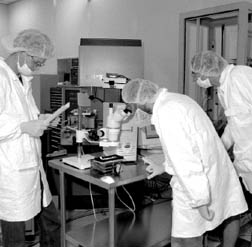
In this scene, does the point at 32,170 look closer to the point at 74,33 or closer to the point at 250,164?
the point at 250,164

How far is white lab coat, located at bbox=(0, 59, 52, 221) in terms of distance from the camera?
1.75 metres

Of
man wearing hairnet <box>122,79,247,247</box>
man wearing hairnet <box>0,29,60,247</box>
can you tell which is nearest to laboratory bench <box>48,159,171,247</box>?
man wearing hairnet <box>0,29,60,247</box>

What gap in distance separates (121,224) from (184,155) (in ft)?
3.50

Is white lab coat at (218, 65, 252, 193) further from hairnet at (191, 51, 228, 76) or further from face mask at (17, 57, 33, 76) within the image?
face mask at (17, 57, 33, 76)

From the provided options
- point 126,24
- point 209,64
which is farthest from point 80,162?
point 126,24

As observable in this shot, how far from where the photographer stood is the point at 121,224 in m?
2.38

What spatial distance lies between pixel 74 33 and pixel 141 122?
3009 mm

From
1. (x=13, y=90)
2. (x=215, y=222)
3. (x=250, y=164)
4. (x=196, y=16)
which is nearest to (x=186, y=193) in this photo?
(x=215, y=222)

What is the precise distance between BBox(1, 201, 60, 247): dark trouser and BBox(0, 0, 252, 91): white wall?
1988mm

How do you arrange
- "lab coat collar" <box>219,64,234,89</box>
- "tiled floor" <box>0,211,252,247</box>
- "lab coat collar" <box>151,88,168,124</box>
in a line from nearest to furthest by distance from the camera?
"lab coat collar" <box>151,88,168,124</box> < "lab coat collar" <box>219,64,234,89</box> < "tiled floor" <box>0,211,252,247</box>

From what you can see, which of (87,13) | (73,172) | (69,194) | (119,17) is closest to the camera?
(73,172)

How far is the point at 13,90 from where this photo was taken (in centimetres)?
179

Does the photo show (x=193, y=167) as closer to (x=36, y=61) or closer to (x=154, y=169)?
(x=154, y=169)

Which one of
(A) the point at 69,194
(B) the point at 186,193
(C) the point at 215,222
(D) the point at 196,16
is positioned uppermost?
(D) the point at 196,16
